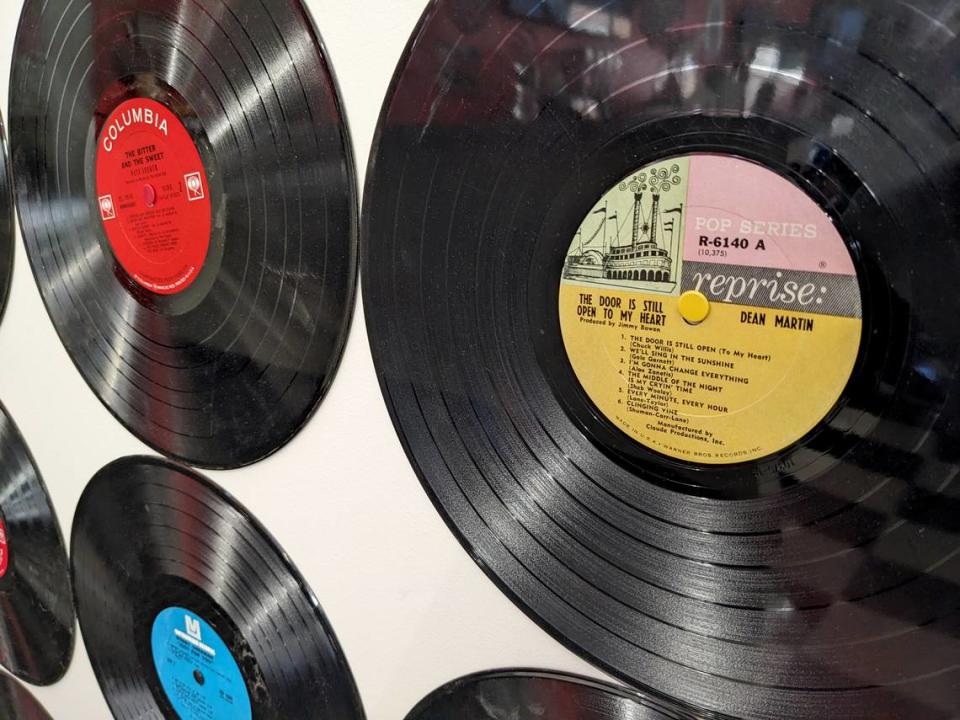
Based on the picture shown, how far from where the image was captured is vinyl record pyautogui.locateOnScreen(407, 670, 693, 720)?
1.89ft

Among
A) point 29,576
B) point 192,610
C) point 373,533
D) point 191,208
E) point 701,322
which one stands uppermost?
point 191,208

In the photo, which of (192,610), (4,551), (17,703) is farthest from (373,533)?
(17,703)

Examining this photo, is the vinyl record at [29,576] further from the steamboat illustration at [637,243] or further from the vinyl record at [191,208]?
the steamboat illustration at [637,243]

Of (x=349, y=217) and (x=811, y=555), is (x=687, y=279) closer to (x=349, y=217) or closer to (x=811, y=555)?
(x=811, y=555)

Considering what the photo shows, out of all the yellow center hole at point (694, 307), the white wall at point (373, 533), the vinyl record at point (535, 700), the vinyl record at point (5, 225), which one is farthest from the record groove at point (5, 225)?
the yellow center hole at point (694, 307)

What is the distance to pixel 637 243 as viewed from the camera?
49 centimetres

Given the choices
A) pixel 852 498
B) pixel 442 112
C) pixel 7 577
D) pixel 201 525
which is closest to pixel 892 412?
pixel 852 498

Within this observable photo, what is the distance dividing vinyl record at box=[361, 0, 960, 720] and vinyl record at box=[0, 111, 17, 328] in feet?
2.85

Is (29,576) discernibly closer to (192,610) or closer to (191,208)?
(192,610)

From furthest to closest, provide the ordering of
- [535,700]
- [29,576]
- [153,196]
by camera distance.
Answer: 1. [29,576]
2. [153,196]
3. [535,700]

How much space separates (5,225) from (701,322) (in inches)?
47.8

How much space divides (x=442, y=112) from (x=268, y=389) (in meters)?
0.39

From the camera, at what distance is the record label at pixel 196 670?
0.95 m

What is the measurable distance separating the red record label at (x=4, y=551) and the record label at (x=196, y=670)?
57 cm
